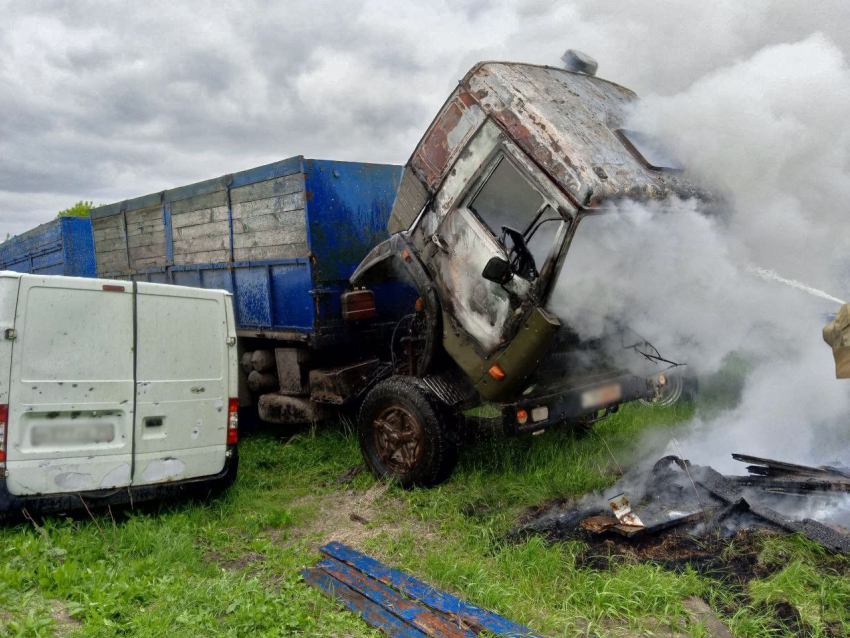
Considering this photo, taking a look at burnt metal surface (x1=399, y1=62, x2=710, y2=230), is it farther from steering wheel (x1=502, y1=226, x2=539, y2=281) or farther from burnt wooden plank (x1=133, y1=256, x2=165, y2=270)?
burnt wooden plank (x1=133, y1=256, x2=165, y2=270)

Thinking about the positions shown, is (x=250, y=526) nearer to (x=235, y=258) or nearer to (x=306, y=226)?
(x=306, y=226)

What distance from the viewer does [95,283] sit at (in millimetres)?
4324

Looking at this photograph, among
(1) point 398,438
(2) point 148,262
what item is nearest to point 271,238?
(1) point 398,438

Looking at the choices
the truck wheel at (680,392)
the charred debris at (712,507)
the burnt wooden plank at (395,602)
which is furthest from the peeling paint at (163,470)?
the truck wheel at (680,392)

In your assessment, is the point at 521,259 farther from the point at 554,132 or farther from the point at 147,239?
the point at 147,239

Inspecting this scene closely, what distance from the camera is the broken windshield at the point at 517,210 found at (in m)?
4.41

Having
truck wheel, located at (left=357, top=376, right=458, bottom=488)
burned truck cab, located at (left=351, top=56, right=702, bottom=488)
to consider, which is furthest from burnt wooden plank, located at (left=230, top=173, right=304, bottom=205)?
truck wheel, located at (left=357, top=376, right=458, bottom=488)

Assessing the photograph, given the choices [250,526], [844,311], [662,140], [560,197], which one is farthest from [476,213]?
[250,526]

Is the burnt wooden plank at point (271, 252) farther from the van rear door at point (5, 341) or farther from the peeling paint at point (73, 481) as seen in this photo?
the peeling paint at point (73, 481)

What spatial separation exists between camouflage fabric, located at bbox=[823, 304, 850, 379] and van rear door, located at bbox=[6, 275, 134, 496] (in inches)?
166

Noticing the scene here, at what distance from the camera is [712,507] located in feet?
14.2

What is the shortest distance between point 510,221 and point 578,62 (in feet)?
6.64

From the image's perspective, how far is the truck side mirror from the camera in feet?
14.3

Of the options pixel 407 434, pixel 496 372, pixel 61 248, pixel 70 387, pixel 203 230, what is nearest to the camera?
pixel 70 387
